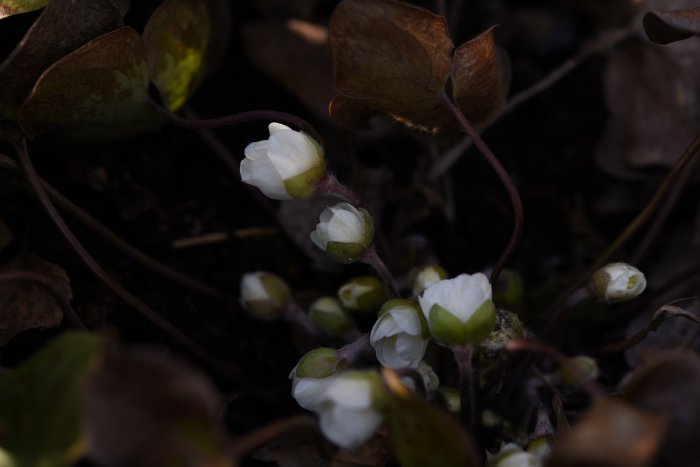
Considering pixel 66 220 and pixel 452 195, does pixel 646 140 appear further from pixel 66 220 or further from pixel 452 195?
pixel 66 220

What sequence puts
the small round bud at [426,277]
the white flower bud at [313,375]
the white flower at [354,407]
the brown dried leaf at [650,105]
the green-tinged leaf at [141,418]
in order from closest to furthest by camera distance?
the green-tinged leaf at [141,418] < the white flower at [354,407] < the white flower bud at [313,375] < the small round bud at [426,277] < the brown dried leaf at [650,105]

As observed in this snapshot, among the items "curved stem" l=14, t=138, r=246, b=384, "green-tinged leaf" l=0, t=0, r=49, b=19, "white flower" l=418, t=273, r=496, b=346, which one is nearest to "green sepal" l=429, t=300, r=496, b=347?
"white flower" l=418, t=273, r=496, b=346

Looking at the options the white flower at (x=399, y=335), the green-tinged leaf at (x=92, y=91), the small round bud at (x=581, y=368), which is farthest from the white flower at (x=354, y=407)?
the green-tinged leaf at (x=92, y=91)

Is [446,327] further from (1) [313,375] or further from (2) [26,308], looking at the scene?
(2) [26,308]

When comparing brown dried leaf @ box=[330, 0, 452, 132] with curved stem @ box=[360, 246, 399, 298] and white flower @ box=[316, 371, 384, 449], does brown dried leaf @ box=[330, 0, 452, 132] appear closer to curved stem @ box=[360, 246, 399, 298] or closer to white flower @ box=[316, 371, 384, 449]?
curved stem @ box=[360, 246, 399, 298]

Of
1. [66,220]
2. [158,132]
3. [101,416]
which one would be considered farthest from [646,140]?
[101,416]

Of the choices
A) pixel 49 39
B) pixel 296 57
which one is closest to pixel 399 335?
pixel 49 39

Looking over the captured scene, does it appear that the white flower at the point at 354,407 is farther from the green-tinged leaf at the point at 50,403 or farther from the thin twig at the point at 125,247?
the thin twig at the point at 125,247

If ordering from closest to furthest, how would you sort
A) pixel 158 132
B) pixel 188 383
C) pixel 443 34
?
pixel 188 383
pixel 443 34
pixel 158 132
